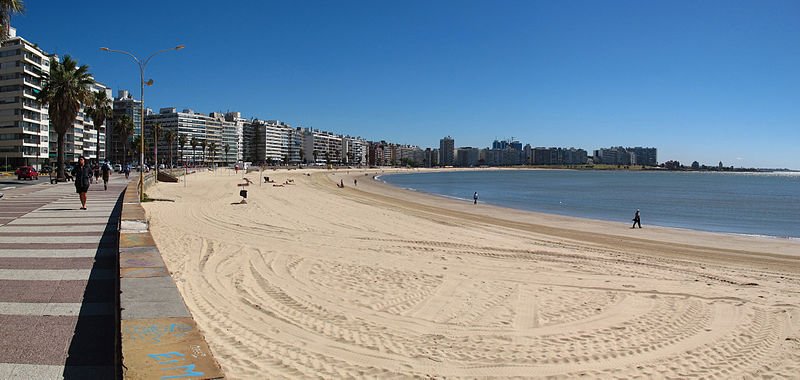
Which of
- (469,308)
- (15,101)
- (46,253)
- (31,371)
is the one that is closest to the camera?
(31,371)

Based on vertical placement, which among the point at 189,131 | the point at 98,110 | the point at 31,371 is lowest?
→ the point at 31,371

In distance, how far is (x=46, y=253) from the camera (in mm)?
9023

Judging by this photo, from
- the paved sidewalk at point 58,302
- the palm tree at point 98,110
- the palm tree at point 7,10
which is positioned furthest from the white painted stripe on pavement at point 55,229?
the palm tree at point 98,110

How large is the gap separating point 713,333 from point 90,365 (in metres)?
7.60

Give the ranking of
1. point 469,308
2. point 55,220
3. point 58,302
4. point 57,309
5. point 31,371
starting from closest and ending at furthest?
point 31,371
point 57,309
point 58,302
point 469,308
point 55,220

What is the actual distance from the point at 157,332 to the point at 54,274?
4.98m

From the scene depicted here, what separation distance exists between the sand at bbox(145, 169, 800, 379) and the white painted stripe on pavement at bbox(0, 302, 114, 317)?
1.11m

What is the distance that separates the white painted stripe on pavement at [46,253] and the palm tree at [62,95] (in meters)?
32.8

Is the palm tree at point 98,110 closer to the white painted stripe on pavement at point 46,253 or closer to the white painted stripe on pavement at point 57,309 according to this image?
the white painted stripe on pavement at point 46,253

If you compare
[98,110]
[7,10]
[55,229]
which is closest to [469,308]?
[55,229]

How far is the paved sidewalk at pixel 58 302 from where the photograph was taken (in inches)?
168

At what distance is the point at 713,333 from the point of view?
277 inches

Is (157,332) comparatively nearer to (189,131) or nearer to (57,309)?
(57,309)

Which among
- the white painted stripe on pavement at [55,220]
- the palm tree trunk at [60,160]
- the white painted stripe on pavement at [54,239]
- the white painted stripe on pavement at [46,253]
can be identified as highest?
the palm tree trunk at [60,160]
